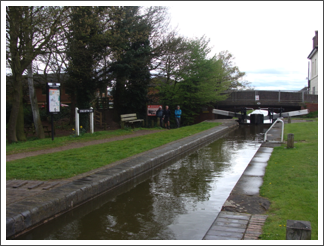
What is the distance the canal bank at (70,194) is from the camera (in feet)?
14.3

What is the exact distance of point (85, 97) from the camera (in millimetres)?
20344

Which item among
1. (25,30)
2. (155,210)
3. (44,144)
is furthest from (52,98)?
(155,210)

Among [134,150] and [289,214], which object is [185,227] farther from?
[134,150]

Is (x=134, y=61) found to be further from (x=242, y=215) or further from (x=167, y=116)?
(x=242, y=215)

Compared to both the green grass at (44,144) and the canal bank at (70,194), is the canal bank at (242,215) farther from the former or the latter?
the green grass at (44,144)

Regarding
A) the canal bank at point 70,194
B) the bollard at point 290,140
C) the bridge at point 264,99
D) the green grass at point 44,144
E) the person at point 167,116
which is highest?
the bridge at point 264,99

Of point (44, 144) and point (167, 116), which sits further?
point (167, 116)

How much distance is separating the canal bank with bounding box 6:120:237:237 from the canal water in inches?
5.4

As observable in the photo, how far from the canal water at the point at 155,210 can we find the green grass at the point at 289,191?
2.70ft

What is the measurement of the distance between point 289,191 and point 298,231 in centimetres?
263

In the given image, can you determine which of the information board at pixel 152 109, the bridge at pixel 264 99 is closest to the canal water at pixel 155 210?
the information board at pixel 152 109

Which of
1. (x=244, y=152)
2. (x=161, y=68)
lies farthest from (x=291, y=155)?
(x=161, y=68)

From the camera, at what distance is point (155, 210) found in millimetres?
5176

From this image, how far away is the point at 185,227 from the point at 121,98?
846 inches
